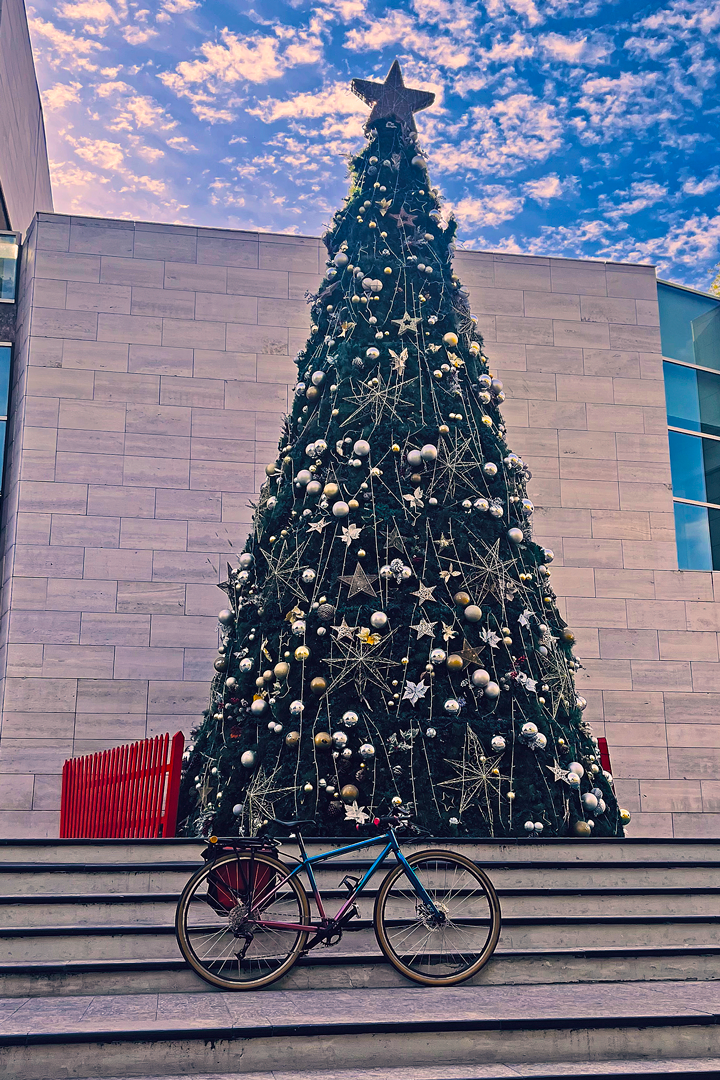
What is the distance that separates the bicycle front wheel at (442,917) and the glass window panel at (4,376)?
10.1 m

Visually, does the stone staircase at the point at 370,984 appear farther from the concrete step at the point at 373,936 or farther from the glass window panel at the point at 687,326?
the glass window panel at the point at 687,326

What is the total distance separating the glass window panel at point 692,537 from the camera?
14109 mm

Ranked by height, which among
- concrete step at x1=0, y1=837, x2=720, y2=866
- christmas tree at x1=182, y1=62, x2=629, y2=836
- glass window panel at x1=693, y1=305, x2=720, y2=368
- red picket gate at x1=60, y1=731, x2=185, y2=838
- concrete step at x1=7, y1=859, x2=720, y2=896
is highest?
glass window panel at x1=693, y1=305, x2=720, y2=368

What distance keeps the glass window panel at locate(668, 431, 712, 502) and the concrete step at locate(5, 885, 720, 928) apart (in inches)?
350

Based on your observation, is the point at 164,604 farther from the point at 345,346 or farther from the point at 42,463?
the point at 345,346

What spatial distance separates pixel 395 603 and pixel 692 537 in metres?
8.46

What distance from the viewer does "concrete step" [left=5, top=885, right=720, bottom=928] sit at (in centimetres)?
580

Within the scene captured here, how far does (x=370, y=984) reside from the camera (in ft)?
17.9

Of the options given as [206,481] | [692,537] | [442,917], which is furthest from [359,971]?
[692,537]

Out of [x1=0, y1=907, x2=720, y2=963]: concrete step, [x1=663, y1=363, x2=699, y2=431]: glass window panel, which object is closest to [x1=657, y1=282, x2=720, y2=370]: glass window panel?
[x1=663, y1=363, x2=699, y2=431]: glass window panel

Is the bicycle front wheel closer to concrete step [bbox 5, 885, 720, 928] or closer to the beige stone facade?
concrete step [bbox 5, 885, 720, 928]

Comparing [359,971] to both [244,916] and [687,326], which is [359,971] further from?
[687,326]

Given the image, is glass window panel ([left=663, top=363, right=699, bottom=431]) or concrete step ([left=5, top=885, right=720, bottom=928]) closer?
concrete step ([left=5, top=885, right=720, bottom=928])

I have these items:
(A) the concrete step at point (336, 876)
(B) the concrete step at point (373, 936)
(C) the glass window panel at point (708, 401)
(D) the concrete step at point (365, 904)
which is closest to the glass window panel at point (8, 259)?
(C) the glass window panel at point (708, 401)
